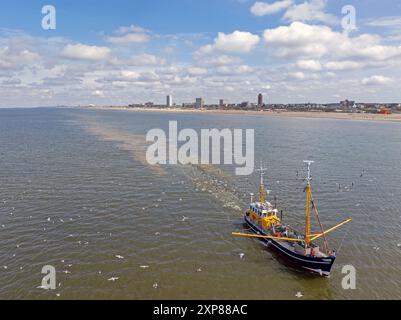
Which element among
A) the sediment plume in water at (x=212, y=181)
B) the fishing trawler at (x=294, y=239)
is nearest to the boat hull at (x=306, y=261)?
the fishing trawler at (x=294, y=239)

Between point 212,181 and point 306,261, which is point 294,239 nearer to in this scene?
point 306,261

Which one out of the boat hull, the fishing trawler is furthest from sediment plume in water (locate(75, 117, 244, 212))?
the boat hull

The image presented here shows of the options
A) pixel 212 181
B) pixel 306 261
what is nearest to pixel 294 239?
pixel 306 261

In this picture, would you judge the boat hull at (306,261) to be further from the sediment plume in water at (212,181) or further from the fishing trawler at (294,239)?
the sediment plume in water at (212,181)

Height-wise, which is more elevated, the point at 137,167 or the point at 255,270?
the point at 137,167

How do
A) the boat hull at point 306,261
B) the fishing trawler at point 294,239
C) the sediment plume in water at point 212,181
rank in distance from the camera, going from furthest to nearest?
the sediment plume in water at point 212,181, the fishing trawler at point 294,239, the boat hull at point 306,261

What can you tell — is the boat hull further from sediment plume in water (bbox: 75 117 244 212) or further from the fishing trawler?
sediment plume in water (bbox: 75 117 244 212)
